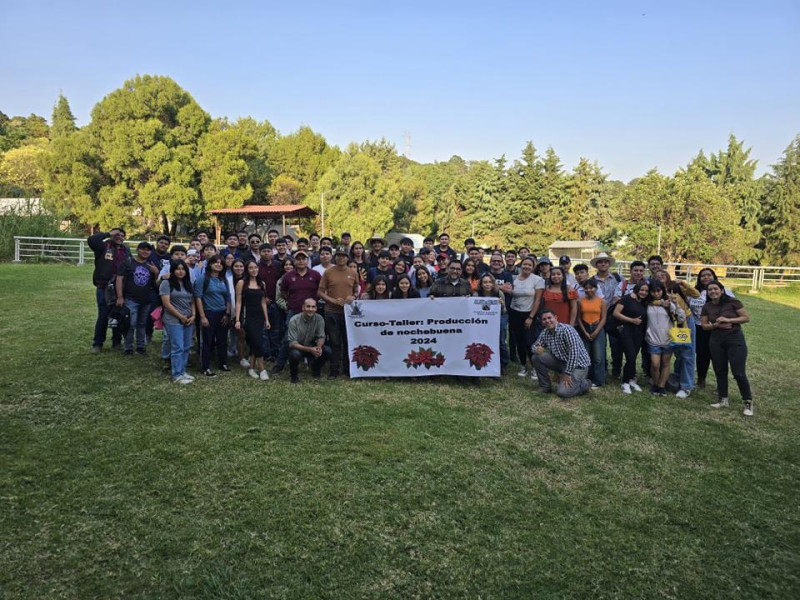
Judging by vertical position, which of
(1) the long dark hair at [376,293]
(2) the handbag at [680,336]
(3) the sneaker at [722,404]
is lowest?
(3) the sneaker at [722,404]

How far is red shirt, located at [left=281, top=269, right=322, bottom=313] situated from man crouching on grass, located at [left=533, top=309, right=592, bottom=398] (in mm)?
3028

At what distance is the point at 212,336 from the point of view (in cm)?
677

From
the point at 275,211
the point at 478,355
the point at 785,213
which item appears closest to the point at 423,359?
the point at 478,355

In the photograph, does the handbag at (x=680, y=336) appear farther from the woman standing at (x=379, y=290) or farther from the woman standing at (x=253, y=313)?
the woman standing at (x=253, y=313)

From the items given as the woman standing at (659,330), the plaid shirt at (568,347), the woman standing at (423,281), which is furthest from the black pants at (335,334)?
the woman standing at (659,330)

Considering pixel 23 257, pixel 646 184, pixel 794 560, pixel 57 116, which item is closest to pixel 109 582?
pixel 794 560

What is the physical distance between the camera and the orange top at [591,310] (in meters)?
6.90

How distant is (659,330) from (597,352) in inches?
32.1

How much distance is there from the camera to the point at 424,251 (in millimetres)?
8492

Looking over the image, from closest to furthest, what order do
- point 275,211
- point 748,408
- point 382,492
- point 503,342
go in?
point 382,492
point 748,408
point 503,342
point 275,211

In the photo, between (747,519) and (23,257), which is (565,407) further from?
(23,257)

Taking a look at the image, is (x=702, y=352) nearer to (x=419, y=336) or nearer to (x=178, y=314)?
(x=419, y=336)

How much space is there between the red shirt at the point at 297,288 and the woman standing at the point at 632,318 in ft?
13.4

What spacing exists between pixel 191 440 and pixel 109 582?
1880 mm
